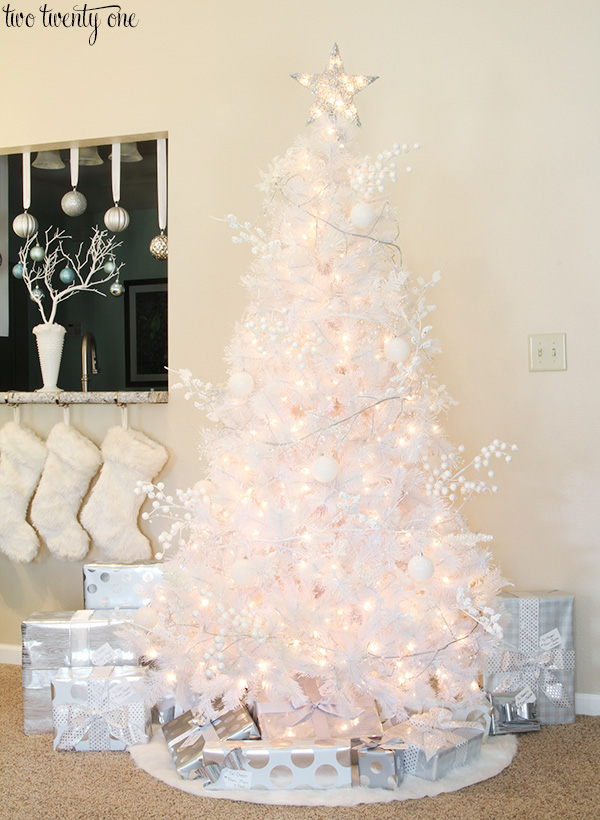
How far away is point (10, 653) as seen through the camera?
2.51 metres

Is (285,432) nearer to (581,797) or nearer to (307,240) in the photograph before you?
(307,240)

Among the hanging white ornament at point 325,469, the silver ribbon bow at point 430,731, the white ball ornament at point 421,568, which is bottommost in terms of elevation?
the silver ribbon bow at point 430,731

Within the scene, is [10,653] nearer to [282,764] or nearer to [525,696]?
[282,764]

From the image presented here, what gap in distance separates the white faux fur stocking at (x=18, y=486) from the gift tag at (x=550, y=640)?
1603mm

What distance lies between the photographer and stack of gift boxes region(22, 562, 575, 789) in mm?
1631

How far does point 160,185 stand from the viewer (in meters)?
2.50

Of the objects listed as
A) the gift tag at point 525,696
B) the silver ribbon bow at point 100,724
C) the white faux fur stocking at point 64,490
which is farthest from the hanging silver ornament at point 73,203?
the gift tag at point 525,696

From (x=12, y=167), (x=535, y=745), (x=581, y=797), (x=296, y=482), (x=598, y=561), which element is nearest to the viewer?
(x=581, y=797)

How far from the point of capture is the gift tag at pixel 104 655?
76.6 inches

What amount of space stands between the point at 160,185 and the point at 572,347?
1448 mm

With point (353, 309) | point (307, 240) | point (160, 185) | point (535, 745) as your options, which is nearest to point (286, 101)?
point (160, 185)

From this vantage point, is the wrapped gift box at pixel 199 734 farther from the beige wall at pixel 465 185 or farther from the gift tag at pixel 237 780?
the beige wall at pixel 465 185

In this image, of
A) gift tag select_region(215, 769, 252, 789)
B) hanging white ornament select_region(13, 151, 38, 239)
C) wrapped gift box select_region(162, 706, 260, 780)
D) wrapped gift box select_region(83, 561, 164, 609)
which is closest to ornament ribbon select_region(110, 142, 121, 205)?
hanging white ornament select_region(13, 151, 38, 239)

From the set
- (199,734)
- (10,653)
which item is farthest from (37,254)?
(199,734)
